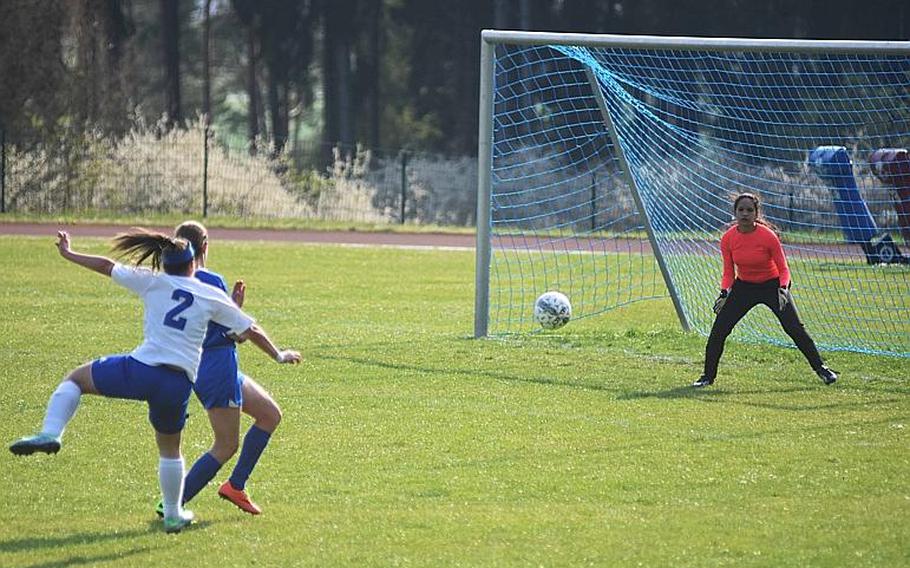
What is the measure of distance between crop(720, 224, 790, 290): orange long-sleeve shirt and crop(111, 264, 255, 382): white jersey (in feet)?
18.6

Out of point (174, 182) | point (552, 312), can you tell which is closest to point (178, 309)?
point (552, 312)

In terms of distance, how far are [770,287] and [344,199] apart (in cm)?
2367

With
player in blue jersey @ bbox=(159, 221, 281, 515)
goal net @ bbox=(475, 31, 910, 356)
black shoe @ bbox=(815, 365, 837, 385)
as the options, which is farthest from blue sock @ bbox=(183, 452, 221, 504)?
goal net @ bbox=(475, 31, 910, 356)

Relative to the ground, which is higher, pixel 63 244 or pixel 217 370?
pixel 63 244

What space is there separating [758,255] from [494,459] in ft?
12.4

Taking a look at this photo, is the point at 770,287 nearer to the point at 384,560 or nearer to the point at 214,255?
the point at 384,560

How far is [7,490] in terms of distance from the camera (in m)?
7.36

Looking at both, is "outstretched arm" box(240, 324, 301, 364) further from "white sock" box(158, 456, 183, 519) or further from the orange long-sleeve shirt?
the orange long-sleeve shirt

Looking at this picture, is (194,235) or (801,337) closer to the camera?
(194,235)

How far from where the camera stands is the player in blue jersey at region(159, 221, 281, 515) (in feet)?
22.2

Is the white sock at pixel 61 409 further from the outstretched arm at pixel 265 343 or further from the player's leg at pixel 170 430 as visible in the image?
the outstretched arm at pixel 265 343

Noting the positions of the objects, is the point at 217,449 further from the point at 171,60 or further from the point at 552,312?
the point at 171,60

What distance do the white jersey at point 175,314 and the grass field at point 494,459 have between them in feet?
2.82

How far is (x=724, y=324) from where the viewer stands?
11125 millimetres
